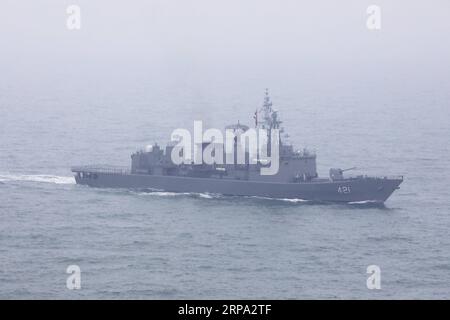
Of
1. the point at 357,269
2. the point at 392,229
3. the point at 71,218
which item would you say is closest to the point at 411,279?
the point at 357,269

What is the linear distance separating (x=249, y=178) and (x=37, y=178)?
14363 millimetres

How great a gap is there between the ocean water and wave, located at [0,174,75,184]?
0.28ft

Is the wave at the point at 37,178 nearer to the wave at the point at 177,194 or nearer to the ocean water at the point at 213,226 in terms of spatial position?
the ocean water at the point at 213,226

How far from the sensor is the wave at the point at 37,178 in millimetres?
72812

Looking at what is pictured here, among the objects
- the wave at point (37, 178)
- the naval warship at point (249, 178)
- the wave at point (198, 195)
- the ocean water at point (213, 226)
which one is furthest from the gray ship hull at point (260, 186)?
the wave at point (37, 178)

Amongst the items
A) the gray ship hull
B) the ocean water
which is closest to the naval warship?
the gray ship hull

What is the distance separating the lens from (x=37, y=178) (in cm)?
7306

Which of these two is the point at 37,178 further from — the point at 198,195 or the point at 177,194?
the point at 198,195

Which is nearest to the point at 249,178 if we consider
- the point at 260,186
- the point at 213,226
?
the point at 260,186

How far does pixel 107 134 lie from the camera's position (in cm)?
9638

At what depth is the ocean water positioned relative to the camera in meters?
50.2
